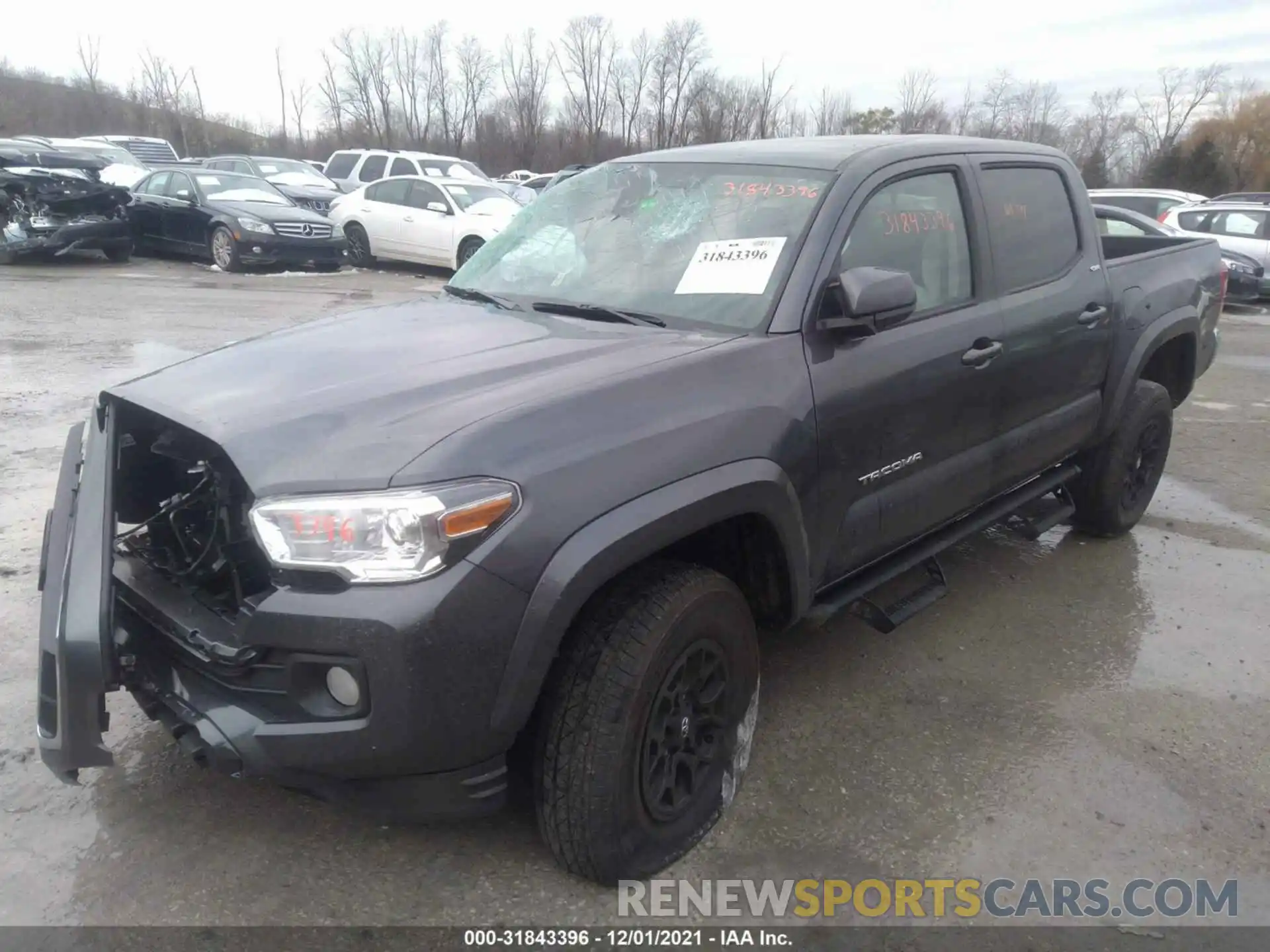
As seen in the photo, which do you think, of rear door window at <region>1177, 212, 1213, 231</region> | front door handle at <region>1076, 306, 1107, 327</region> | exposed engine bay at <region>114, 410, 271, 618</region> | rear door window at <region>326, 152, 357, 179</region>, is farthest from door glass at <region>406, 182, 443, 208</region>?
exposed engine bay at <region>114, 410, 271, 618</region>

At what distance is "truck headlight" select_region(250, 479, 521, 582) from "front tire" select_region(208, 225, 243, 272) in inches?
521

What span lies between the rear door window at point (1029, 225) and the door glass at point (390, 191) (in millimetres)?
12756

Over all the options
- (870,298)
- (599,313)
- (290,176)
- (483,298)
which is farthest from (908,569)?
(290,176)

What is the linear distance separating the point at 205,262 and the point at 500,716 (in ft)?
→ 48.4

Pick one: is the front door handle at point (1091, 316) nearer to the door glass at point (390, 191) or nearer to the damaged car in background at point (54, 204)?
the door glass at point (390, 191)

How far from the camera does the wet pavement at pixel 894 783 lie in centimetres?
248

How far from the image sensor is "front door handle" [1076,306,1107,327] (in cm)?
406

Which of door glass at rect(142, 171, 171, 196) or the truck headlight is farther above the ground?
door glass at rect(142, 171, 171, 196)

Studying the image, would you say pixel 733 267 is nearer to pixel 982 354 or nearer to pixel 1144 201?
pixel 982 354

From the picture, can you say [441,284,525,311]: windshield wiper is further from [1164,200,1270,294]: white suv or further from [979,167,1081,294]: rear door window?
[1164,200,1270,294]: white suv

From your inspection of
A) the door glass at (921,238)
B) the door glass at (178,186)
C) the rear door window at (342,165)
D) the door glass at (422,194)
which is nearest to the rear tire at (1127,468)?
the door glass at (921,238)

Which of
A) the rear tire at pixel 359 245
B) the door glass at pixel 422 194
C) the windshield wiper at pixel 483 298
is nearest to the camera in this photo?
the windshield wiper at pixel 483 298

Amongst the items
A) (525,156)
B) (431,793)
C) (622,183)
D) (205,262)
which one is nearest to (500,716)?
(431,793)

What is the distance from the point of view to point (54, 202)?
43.7 feet
